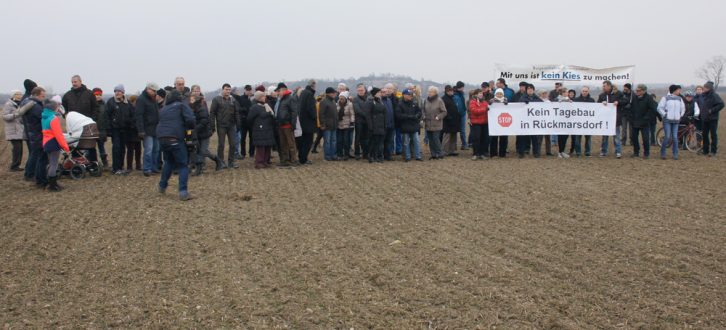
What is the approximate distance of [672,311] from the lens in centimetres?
506

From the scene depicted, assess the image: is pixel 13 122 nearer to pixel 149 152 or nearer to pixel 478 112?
pixel 149 152

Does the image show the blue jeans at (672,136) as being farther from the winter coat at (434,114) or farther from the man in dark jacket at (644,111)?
the winter coat at (434,114)

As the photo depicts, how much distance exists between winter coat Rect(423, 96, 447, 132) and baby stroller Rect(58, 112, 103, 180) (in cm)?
758

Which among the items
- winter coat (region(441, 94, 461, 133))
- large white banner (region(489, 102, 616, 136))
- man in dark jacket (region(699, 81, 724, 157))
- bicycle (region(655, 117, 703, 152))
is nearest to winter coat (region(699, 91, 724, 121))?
man in dark jacket (region(699, 81, 724, 157))

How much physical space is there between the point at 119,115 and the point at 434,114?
23.9ft

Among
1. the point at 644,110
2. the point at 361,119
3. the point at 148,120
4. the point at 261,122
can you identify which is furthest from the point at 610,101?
the point at 148,120

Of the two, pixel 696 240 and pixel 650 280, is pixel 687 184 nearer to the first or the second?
pixel 696 240

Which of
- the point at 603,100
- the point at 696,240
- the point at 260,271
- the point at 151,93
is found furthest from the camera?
the point at 603,100

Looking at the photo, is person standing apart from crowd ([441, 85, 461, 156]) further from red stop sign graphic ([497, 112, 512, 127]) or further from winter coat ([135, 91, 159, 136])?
winter coat ([135, 91, 159, 136])

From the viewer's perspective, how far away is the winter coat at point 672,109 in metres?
14.2

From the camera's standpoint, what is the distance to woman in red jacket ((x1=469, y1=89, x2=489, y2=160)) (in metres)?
14.8

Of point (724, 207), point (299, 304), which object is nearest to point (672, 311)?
point (299, 304)

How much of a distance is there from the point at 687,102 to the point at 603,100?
120 inches

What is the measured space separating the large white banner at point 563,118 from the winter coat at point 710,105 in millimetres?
2094
